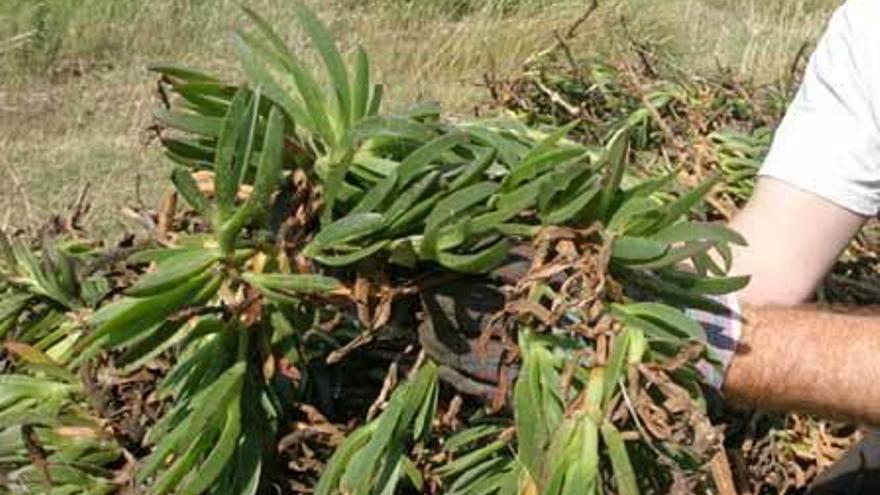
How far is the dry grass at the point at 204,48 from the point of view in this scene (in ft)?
16.3

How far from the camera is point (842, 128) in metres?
1.93

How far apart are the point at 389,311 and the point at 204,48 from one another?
518 cm

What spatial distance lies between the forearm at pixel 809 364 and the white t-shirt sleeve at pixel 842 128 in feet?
1.14

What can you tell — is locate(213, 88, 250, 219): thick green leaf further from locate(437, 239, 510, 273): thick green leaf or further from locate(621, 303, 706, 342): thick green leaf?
locate(621, 303, 706, 342): thick green leaf

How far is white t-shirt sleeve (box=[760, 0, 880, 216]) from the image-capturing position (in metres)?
1.89

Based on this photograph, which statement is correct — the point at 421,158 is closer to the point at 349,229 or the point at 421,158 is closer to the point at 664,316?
the point at 349,229

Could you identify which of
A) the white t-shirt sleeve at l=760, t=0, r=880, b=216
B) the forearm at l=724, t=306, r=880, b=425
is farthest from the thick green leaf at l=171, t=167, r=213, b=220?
the white t-shirt sleeve at l=760, t=0, r=880, b=216

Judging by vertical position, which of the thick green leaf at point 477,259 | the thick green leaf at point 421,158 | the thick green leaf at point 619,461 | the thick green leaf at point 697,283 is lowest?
the thick green leaf at point 619,461

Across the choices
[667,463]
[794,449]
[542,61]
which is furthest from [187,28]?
[667,463]

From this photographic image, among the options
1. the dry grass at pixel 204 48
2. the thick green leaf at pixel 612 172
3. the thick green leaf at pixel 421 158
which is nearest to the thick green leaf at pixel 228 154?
the thick green leaf at pixel 421 158

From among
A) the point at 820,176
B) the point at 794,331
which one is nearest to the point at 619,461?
the point at 794,331

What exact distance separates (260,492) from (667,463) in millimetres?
326

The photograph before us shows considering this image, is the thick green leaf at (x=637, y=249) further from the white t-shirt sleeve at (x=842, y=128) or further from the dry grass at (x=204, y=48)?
the dry grass at (x=204, y=48)

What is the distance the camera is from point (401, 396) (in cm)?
112
